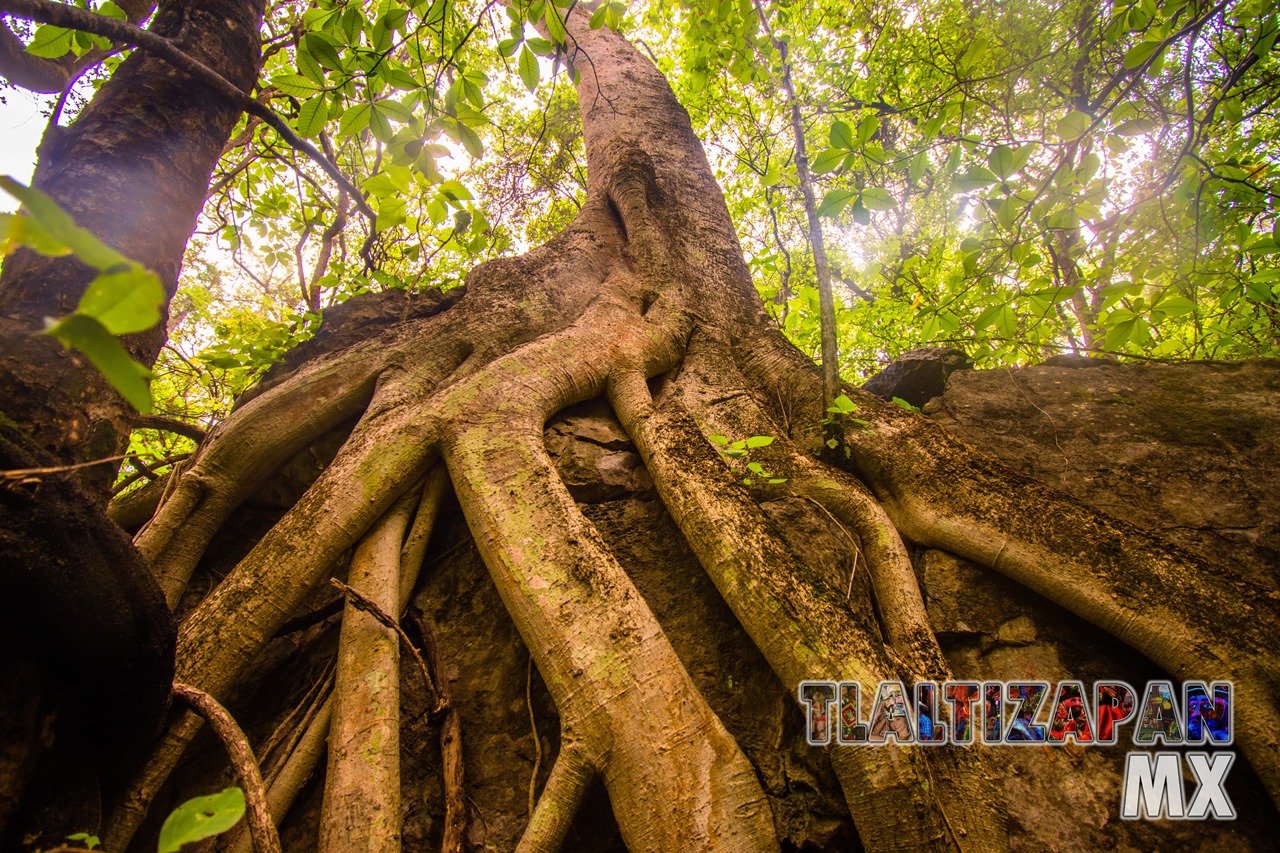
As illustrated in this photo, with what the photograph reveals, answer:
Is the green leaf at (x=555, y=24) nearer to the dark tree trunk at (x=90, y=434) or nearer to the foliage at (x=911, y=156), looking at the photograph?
the foliage at (x=911, y=156)

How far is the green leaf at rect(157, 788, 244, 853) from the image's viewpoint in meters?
0.57

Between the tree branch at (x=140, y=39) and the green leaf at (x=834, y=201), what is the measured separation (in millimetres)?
1865

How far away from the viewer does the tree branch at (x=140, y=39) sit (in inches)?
57.0

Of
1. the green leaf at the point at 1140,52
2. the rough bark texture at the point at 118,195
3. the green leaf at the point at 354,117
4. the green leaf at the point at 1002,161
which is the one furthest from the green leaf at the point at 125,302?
the green leaf at the point at 1140,52

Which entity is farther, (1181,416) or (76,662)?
Answer: (1181,416)

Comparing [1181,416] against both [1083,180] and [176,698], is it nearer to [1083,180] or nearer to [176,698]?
[1083,180]

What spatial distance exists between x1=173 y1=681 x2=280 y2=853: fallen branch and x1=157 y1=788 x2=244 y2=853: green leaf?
551mm

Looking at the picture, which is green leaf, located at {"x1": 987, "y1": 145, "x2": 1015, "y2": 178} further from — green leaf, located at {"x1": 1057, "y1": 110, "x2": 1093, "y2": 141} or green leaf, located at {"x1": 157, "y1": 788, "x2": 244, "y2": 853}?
green leaf, located at {"x1": 157, "y1": 788, "x2": 244, "y2": 853}

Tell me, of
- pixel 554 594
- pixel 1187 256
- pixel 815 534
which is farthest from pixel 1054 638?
pixel 1187 256

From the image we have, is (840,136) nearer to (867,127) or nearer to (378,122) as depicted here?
(867,127)

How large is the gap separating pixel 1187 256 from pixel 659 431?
8.18 feet

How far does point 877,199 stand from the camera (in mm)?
1845

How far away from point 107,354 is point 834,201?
1.87 metres

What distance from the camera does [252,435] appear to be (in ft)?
7.46
